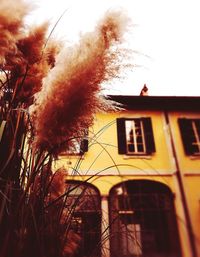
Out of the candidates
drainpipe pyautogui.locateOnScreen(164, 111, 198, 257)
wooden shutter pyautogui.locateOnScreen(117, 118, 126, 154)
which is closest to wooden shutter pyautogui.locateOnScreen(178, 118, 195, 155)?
drainpipe pyautogui.locateOnScreen(164, 111, 198, 257)

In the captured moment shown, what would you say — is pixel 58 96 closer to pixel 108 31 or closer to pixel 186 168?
pixel 108 31

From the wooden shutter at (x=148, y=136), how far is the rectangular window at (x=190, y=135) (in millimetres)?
860

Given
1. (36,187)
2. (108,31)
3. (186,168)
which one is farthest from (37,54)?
(186,168)

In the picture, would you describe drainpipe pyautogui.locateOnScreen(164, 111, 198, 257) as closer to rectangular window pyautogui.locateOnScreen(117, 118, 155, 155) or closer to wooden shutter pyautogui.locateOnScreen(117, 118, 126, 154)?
rectangular window pyautogui.locateOnScreen(117, 118, 155, 155)

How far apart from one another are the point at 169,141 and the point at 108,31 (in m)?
7.50

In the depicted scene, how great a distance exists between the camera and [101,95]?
3.51 ft

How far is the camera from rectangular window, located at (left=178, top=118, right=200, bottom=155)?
26.7ft

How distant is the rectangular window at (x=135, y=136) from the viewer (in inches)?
319

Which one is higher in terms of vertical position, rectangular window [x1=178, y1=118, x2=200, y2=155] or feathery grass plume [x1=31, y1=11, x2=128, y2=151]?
rectangular window [x1=178, y1=118, x2=200, y2=155]

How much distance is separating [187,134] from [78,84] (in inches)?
307

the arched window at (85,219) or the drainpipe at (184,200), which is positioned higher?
the drainpipe at (184,200)

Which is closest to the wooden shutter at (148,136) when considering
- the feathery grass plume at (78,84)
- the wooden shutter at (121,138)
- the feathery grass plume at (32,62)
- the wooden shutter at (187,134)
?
the wooden shutter at (121,138)

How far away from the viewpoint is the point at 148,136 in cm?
826

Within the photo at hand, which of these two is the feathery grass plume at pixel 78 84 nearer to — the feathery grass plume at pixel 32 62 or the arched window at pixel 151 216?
the feathery grass plume at pixel 32 62
